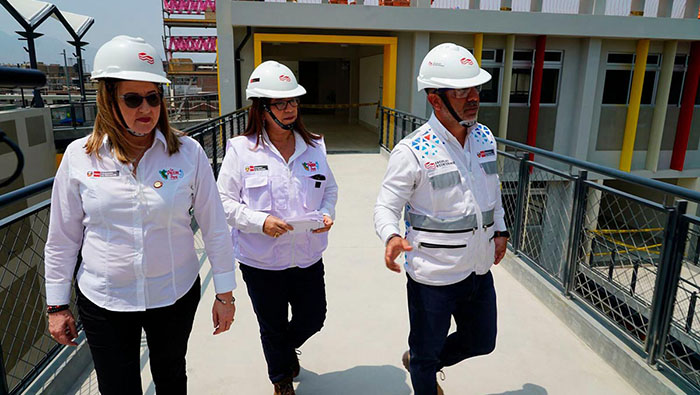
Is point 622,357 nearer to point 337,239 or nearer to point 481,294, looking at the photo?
point 481,294

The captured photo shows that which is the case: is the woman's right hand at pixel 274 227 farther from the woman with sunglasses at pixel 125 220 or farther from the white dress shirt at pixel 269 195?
the woman with sunglasses at pixel 125 220

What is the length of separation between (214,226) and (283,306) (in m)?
0.73

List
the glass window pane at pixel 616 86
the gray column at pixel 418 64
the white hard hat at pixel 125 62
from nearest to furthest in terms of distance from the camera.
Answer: the white hard hat at pixel 125 62, the gray column at pixel 418 64, the glass window pane at pixel 616 86

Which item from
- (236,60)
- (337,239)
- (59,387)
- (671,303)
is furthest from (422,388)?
(236,60)

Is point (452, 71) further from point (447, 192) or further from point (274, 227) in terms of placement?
point (274, 227)

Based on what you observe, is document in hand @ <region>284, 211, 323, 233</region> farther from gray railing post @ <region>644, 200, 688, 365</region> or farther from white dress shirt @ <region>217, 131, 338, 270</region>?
gray railing post @ <region>644, 200, 688, 365</region>

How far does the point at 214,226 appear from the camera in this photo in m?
1.98

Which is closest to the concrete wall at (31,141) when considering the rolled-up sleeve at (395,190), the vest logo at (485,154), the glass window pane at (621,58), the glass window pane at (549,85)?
the rolled-up sleeve at (395,190)

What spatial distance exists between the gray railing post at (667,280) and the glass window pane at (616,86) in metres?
14.3

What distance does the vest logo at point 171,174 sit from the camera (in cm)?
179

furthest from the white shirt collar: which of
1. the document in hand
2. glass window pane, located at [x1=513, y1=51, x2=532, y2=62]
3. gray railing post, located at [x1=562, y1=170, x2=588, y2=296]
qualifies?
glass window pane, located at [x1=513, y1=51, x2=532, y2=62]

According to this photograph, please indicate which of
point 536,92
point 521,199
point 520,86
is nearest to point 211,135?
point 521,199

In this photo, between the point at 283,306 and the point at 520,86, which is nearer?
the point at 283,306

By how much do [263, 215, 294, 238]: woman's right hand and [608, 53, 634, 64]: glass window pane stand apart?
1563 centimetres
